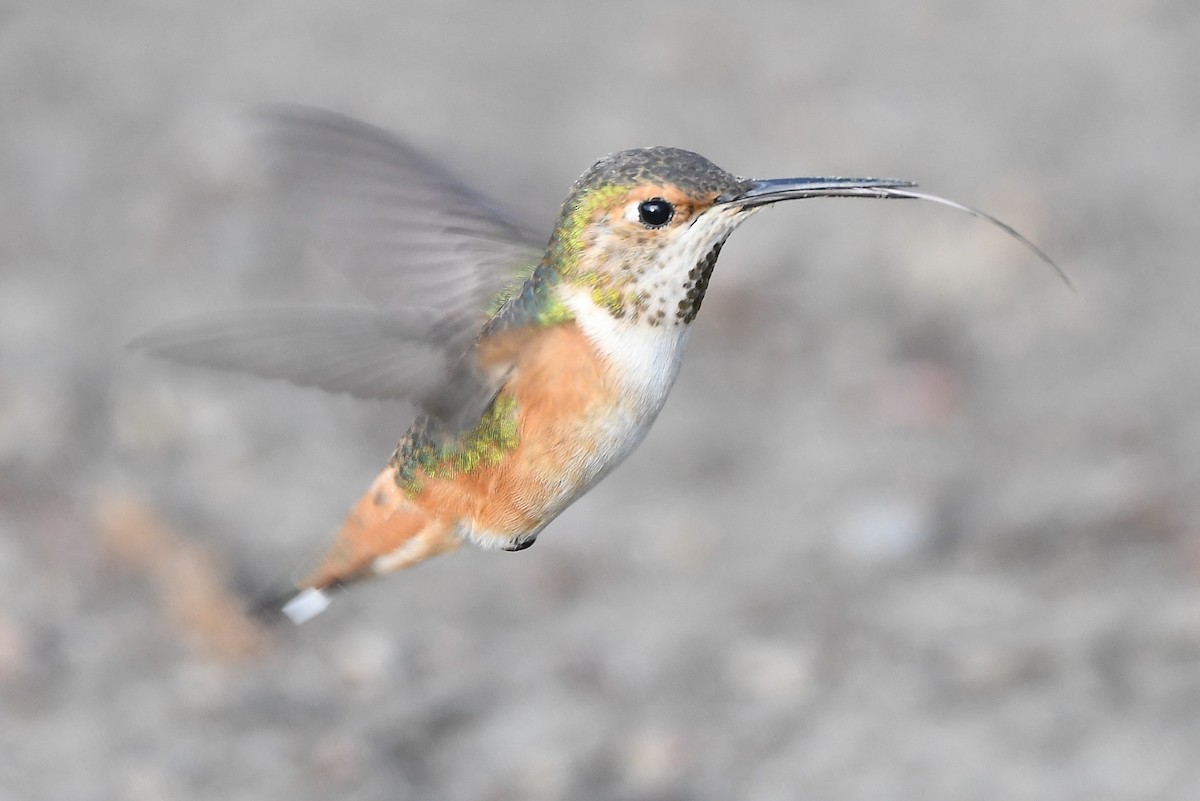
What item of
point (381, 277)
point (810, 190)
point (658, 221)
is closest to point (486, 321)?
point (381, 277)

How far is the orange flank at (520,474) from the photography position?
1.51m

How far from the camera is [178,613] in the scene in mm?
3686

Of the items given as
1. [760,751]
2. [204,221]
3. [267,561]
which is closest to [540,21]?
[204,221]

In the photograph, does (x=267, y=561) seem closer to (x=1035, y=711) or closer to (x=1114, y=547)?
(x=1035, y=711)

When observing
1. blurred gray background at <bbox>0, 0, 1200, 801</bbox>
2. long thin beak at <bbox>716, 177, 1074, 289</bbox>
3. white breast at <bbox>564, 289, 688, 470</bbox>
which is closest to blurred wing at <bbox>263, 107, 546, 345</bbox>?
blurred gray background at <bbox>0, 0, 1200, 801</bbox>

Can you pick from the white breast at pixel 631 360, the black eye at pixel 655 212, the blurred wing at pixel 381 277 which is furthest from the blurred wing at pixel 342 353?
the black eye at pixel 655 212

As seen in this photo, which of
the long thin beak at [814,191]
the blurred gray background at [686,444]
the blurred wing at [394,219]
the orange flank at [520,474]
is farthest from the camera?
the blurred gray background at [686,444]

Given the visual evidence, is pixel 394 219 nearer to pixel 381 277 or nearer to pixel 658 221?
pixel 381 277

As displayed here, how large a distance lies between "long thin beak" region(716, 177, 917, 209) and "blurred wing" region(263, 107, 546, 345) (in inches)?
15.5

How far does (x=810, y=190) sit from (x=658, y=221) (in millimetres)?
149

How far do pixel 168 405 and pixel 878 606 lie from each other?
2091mm

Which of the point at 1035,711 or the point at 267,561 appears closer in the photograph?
the point at 1035,711

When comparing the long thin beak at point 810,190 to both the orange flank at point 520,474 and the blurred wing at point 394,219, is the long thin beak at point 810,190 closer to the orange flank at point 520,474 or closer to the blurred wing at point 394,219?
the orange flank at point 520,474

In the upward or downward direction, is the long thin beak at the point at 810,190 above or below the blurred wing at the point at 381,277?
above
